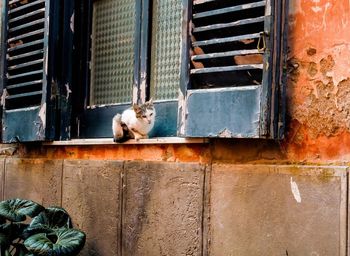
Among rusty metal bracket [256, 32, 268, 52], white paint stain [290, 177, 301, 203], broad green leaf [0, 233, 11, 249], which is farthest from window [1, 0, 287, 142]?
broad green leaf [0, 233, 11, 249]

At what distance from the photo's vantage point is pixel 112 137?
471 centimetres

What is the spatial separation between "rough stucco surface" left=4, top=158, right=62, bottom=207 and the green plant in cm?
53

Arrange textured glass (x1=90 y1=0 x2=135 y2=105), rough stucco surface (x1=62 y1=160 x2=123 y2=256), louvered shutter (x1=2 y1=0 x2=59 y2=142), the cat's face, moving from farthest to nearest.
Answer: louvered shutter (x1=2 y1=0 x2=59 y2=142) → textured glass (x1=90 y1=0 x2=135 y2=105) → rough stucco surface (x1=62 y1=160 x2=123 y2=256) → the cat's face

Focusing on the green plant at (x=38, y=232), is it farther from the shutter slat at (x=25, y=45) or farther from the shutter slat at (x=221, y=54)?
the shutter slat at (x=221, y=54)

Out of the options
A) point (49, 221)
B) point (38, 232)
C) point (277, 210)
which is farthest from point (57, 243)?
point (277, 210)

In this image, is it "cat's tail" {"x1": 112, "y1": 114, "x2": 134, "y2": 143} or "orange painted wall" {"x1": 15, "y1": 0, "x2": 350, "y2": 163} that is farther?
"cat's tail" {"x1": 112, "y1": 114, "x2": 134, "y2": 143}

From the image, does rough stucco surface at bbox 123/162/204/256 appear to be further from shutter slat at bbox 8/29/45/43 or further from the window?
shutter slat at bbox 8/29/45/43

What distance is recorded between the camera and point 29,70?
5133 mm

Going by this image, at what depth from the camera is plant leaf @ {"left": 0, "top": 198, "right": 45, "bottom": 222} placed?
13.8ft

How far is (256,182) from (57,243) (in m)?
1.43

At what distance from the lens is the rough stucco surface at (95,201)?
4.33 m

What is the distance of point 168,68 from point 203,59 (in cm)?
87

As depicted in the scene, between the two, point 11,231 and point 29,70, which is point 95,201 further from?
point 29,70

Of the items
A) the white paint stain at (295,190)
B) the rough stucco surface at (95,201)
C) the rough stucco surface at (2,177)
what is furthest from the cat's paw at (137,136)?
the rough stucco surface at (2,177)
